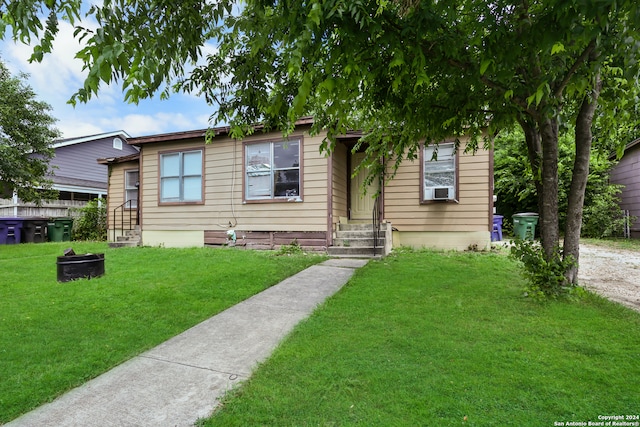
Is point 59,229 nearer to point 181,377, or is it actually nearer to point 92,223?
point 92,223

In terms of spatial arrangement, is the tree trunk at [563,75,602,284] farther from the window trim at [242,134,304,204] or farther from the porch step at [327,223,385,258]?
the window trim at [242,134,304,204]

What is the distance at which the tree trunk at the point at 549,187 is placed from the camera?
4152mm

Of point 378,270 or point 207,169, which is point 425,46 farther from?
point 207,169

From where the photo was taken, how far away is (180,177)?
9414mm

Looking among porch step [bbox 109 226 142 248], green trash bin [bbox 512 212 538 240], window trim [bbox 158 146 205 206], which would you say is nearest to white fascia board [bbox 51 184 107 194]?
porch step [bbox 109 226 142 248]

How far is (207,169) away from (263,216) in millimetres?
2139

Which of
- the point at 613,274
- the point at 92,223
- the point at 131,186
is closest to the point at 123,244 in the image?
the point at 131,186

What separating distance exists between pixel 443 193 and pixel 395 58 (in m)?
6.58

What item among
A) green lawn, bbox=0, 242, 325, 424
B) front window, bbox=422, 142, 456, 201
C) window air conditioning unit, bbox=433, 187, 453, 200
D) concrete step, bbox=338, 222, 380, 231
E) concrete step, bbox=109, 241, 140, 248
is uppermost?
front window, bbox=422, 142, 456, 201

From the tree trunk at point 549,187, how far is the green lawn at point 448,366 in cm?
80

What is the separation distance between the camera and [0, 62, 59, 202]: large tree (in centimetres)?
1001

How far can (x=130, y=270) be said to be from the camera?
6.00 meters

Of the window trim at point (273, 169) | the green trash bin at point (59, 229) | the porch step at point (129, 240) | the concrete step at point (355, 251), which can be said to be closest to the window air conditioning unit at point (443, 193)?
the concrete step at point (355, 251)

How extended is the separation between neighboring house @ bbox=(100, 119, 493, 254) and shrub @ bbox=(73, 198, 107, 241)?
14.2 ft
